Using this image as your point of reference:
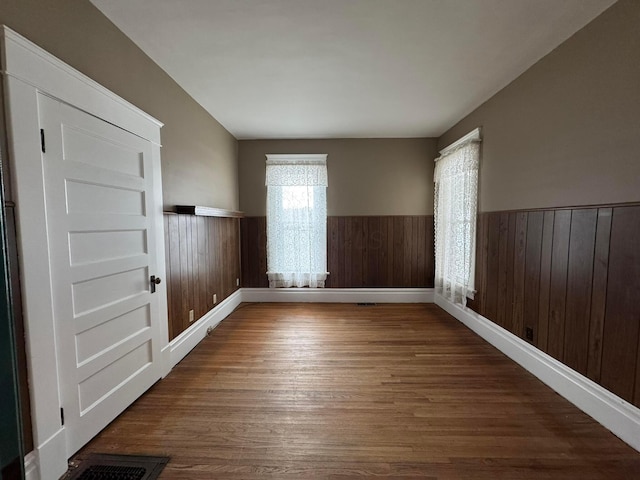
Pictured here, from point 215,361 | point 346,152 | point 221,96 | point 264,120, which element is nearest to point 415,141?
point 346,152

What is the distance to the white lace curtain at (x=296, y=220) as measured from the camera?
4273 millimetres

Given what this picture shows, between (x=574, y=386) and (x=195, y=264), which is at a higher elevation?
(x=195, y=264)

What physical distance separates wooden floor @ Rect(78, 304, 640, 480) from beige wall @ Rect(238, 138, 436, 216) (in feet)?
7.20

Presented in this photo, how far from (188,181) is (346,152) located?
242 cm

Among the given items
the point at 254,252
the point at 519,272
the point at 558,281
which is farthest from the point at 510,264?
the point at 254,252

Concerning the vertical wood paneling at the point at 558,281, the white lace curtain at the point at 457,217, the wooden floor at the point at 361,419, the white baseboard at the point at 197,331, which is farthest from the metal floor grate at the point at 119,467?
the white lace curtain at the point at 457,217

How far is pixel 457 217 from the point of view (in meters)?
3.52

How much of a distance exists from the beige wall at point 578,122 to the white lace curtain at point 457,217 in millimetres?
382

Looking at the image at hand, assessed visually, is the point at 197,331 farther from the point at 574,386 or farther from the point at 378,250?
the point at 574,386

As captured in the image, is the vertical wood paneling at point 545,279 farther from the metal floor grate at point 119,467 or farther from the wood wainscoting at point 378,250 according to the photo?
the metal floor grate at point 119,467

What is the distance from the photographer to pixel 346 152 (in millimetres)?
4293

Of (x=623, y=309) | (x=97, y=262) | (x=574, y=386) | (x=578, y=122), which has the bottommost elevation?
(x=574, y=386)

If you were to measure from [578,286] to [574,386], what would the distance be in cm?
70

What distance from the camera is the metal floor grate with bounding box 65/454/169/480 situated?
4.63 feet
